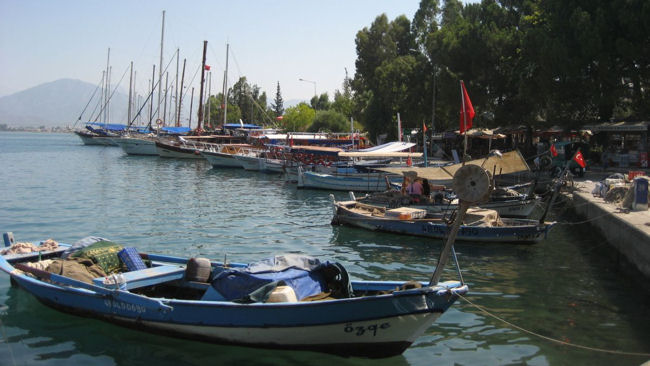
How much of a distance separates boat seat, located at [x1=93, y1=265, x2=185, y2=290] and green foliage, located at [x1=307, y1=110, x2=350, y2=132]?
253 ft

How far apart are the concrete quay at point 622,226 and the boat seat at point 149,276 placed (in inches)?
402

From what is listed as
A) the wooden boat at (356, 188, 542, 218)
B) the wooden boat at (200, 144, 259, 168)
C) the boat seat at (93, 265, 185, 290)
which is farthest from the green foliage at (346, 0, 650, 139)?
the boat seat at (93, 265, 185, 290)

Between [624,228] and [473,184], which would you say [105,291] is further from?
[624,228]

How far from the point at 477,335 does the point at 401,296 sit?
279 cm

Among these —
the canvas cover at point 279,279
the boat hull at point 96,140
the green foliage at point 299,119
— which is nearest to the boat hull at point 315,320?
the canvas cover at point 279,279

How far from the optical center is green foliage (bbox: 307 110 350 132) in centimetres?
8844

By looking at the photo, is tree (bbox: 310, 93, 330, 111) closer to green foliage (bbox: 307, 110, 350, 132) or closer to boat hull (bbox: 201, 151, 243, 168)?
green foliage (bbox: 307, 110, 350, 132)

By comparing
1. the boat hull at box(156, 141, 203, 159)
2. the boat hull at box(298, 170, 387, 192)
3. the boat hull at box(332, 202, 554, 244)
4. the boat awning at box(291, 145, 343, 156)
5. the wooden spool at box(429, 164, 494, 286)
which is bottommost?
the boat hull at box(332, 202, 554, 244)

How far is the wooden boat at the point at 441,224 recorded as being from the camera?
17484mm

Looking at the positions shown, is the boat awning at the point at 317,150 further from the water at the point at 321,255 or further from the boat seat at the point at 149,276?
the boat seat at the point at 149,276

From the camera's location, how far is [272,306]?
8.69 metres

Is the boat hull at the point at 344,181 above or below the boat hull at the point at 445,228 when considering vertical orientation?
above

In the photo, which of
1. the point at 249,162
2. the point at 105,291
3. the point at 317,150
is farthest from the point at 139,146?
the point at 105,291

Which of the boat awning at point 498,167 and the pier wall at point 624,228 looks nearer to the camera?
the pier wall at point 624,228
